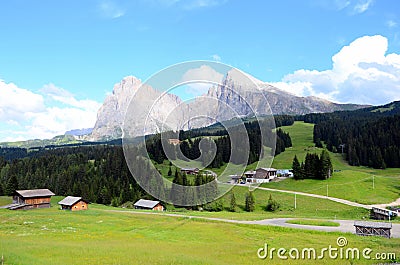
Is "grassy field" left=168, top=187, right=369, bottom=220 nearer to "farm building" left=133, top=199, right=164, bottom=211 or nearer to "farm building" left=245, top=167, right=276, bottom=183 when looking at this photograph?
"farm building" left=133, top=199, right=164, bottom=211

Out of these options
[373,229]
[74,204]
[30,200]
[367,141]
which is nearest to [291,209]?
[373,229]

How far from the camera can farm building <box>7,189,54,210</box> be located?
72500mm

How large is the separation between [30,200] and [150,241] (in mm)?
51426

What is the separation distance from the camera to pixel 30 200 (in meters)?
73.8

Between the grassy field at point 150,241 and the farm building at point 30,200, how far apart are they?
916 inches

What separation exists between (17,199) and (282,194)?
6062cm

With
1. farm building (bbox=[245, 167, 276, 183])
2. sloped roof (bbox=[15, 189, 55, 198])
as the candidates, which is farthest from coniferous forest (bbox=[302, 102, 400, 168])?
sloped roof (bbox=[15, 189, 55, 198])

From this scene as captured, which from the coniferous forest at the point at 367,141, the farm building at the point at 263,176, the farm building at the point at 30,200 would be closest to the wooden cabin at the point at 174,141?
the farm building at the point at 30,200

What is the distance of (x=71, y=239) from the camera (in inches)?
1335

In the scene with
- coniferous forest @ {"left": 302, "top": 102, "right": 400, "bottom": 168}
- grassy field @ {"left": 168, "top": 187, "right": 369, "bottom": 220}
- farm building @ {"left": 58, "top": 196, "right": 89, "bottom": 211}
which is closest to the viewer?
grassy field @ {"left": 168, "top": 187, "right": 369, "bottom": 220}

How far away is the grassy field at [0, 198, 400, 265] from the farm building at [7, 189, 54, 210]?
23274 millimetres

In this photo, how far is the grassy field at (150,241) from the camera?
80.2ft

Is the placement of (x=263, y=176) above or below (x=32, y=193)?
above

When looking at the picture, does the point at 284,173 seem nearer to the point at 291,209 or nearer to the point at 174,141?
the point at 291,209
